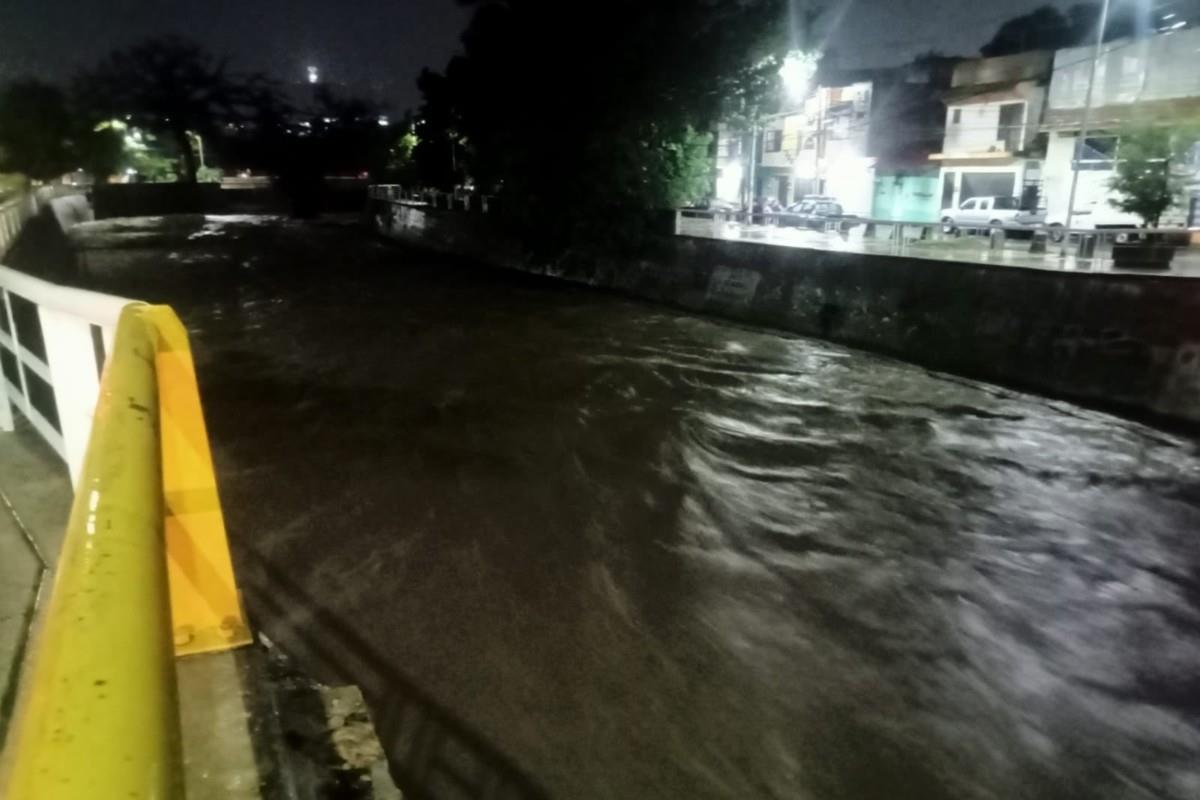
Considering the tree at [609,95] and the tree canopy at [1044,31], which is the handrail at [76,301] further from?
the tree canopy at [1044,31]

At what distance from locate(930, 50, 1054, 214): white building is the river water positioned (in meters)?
17.1

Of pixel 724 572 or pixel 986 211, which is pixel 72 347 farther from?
pixel 986 211

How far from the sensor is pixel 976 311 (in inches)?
582

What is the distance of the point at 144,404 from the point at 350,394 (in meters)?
11.1

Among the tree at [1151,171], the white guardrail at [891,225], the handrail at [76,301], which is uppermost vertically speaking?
the tree at [1151,171]

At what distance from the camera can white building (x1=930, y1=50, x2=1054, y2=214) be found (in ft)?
91.5

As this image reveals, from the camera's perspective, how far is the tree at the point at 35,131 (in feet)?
154

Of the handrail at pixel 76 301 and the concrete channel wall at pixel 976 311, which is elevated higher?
the handrail at pixel 76 301

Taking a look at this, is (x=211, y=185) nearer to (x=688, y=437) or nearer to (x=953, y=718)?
(x=688, y=437)

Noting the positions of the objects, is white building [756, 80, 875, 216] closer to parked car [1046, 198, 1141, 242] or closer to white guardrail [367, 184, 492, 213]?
parked car [1046, 198, 1141, 242]

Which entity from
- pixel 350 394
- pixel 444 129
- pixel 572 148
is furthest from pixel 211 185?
pixel 350 394

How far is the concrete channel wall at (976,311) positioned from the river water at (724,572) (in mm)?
860

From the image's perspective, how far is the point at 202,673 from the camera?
2588mm

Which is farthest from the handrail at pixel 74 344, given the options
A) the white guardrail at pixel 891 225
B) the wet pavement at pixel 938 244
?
the white guardrail at pixel 891 225
